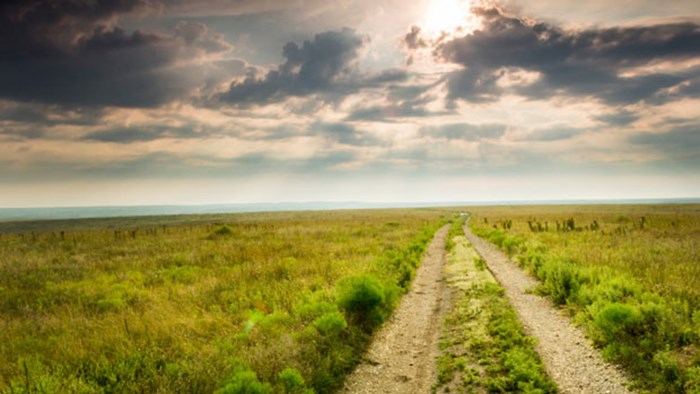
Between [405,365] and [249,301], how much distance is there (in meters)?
6.50

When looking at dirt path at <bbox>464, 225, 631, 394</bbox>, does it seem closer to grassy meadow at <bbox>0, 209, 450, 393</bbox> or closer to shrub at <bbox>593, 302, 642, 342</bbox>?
shrub at <bbox>593, 302, 642, 342</bbox>

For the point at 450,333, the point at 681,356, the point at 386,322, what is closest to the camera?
the point at 681,356

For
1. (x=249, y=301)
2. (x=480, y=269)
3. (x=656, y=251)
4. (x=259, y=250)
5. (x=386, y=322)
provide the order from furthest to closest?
(x=259, y=250), (x=656, y=251), (x=480, y=269), (x=249, y=301), (x=386, y=322)

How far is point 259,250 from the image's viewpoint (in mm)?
25141

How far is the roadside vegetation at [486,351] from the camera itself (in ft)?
22.3

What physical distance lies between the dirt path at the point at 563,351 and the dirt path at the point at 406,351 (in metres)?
2.36

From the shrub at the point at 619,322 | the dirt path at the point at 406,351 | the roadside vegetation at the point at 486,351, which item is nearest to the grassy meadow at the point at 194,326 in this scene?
the dirt path at the point at 406,351

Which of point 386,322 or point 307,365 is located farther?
point 386,322

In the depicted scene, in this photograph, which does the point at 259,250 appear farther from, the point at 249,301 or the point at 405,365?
the point at 405,365

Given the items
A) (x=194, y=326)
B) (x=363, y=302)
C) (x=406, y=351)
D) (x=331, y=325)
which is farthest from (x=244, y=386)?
(x=363, y=302)

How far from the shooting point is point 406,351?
340 inches

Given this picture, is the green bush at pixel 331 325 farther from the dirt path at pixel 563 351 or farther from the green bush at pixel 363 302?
the dirt path at pixel 563 351

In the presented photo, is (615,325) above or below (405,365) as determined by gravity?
above

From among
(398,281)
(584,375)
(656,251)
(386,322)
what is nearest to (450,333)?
(386,322)
